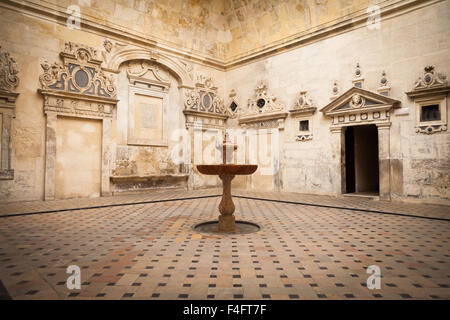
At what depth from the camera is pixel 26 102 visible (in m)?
8.00

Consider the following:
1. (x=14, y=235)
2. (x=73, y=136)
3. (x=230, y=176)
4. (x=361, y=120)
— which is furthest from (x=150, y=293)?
(x=361, y=120)

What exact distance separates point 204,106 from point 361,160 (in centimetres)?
693

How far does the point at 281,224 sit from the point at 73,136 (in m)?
7.23

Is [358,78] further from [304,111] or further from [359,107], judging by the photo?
[304,111]

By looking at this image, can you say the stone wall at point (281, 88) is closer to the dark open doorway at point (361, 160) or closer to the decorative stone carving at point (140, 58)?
the decorative stone carving at point (140, 58)

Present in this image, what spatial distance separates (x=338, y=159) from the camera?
9500mm

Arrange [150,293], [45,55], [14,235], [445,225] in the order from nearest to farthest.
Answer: [150,293]
[14,235]
[445,225]
[45,55]

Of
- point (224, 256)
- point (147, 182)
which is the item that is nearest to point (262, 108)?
point (147, 182)

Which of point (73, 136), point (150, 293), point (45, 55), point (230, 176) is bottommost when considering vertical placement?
point (150, 293)

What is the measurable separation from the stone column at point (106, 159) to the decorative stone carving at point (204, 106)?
11.2 feet

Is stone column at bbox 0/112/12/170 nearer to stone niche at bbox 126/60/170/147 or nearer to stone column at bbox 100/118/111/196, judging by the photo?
stone column at bbox 100/118/111/196

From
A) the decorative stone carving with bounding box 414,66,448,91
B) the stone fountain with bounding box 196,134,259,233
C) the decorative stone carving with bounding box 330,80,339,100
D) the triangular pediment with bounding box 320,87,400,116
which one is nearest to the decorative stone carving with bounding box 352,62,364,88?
the triangular pediment with bounding box 320,87,400,116

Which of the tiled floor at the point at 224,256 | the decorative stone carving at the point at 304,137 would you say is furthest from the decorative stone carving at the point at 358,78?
the tiled floor at the point at 224,256

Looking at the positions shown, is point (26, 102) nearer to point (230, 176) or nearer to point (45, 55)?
point (45, 55)
